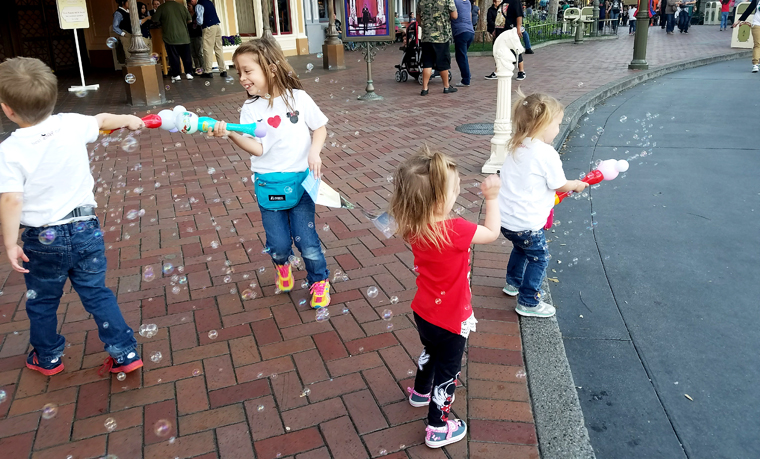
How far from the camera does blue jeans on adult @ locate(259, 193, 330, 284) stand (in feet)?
10.7

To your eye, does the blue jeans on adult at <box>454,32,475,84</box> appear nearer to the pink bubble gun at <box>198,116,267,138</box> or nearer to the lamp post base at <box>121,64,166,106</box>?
the lamp post base at <box>121,64,166,106</box>

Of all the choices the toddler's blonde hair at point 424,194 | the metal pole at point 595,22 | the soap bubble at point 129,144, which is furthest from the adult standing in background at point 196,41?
the metal pole at point 595,22

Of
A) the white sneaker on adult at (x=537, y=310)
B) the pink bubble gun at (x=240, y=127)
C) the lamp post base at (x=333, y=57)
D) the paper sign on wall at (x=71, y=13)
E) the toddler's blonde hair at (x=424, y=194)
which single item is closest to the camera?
the toddler's blonde hair at (x=424, y=194)

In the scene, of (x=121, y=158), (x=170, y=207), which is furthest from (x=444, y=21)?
(x=170, y=207)

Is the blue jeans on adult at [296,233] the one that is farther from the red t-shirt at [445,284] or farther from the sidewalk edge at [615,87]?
the sidewalk edge at [615,87]

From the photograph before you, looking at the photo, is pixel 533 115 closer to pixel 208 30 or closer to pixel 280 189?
pixel 280 189

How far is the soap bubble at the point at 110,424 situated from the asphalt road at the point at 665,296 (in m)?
2.03

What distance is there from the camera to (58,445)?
7.75 ft

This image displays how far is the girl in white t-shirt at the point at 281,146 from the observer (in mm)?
2982

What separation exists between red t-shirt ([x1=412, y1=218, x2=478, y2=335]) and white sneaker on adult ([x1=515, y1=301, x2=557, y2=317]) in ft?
3.62

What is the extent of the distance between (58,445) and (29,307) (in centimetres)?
68

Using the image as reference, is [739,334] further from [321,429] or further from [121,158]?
[121,158]

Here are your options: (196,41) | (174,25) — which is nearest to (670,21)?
(196,41)

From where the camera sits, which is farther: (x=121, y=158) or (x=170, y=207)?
(x=121, y=158)
